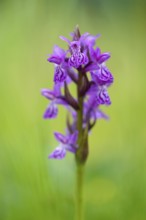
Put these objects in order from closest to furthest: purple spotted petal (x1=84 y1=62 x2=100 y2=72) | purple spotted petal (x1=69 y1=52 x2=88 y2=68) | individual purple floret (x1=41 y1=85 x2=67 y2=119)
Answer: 1. purple spotted petal (x1=69 y1=52 x2=88 y2=68)
2. purple spotted petal (x1=84 y1=62 x2=100 y2=72)
3. individual purple floret (x1=41 y1=85 x2=67 y2=119)

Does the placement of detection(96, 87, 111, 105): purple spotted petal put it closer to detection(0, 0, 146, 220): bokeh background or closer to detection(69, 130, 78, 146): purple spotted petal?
detection(69, 130, 78, 146): purple spotted petal

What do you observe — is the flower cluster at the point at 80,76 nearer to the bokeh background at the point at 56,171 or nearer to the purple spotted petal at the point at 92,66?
the purple spotted petal at the point at 92,66

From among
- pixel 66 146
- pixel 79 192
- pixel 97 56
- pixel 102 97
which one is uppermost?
pixel 97 56

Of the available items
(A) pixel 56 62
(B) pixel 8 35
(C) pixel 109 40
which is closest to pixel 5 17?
(B) pixel 8 35

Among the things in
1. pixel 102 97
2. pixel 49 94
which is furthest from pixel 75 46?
pixel 49 94

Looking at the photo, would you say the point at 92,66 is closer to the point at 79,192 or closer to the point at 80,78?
the point at 80,78

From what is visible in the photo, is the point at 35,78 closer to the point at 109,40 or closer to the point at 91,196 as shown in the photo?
the point at 109,40

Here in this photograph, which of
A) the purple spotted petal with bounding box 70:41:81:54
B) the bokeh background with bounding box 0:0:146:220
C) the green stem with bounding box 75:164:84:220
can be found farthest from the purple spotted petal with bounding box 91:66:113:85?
the bokeh background with bounding box 0:0:146:220

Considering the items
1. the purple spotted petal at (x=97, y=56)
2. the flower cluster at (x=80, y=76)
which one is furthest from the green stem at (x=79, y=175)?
the purple spotted petal at (x=97, y=56)

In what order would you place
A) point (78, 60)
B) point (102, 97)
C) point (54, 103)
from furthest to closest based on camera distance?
point (54, 103)
point (102, 97)
point (78, 60)
